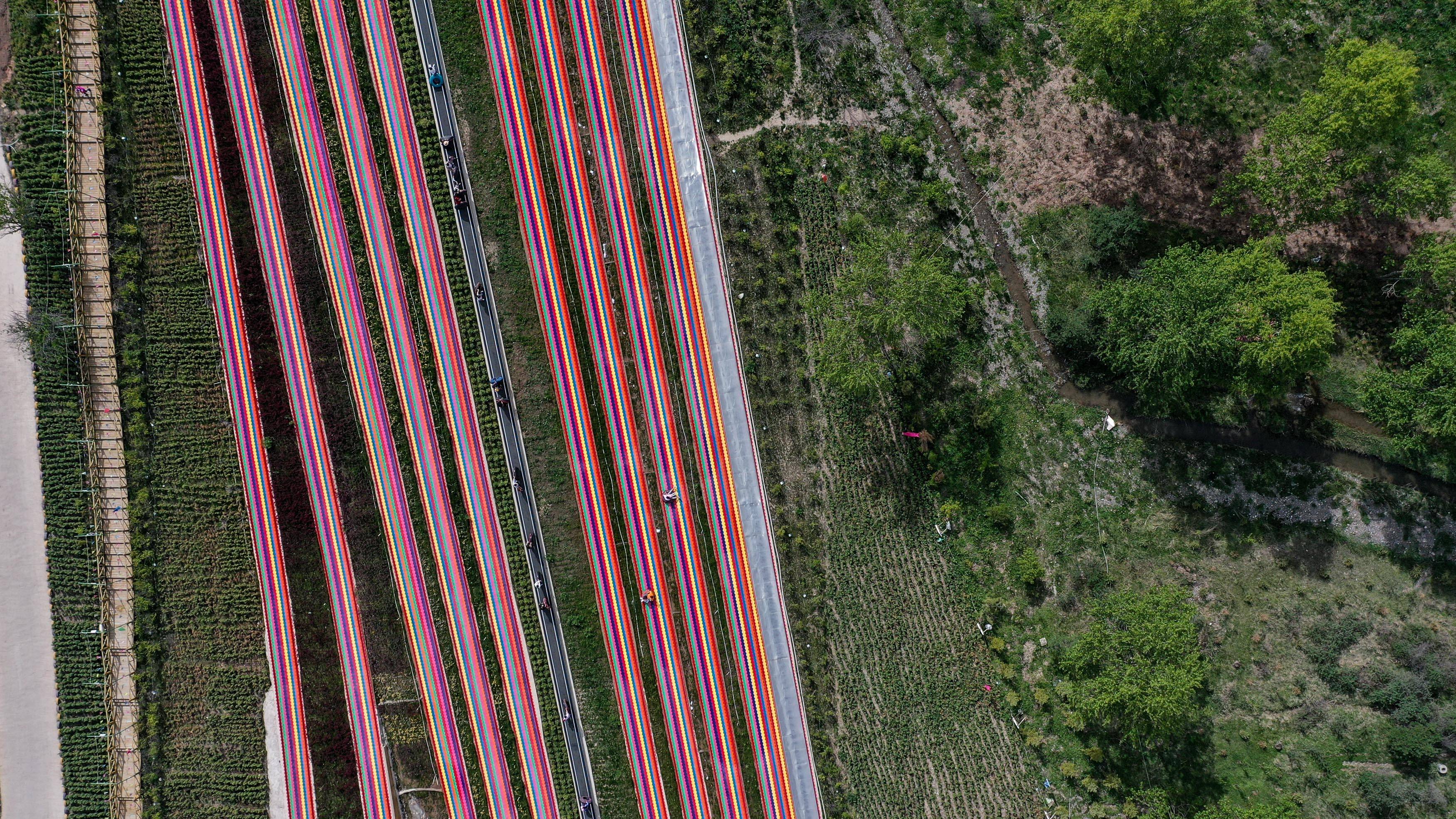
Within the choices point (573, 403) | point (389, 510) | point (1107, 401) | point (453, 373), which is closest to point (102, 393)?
point (389, 510)

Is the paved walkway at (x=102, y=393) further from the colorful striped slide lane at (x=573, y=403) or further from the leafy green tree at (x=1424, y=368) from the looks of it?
the leafy green tree at (x=1424, y=368)

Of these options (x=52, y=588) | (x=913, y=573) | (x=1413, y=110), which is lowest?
(x=913, y=573)

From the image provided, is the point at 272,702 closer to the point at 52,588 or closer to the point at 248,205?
the point at 52,588

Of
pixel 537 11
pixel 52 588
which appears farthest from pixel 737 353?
pixel 52 588

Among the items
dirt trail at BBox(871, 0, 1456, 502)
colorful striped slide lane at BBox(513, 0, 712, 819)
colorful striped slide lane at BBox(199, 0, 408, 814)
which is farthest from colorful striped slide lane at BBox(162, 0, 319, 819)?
dirt trail at BBox(871, 0, 1456, 502)

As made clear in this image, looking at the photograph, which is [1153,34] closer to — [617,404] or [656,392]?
[656,392]

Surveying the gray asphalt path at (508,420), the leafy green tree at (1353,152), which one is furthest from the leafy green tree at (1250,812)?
the gray asphalt path at (508,420)

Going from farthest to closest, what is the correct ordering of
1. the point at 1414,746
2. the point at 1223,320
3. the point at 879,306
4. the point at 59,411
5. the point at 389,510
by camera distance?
the point at 389,510 → the point at 59,411 → the point at 1414,746 → the point at 879,306 → the point at 1223,320
